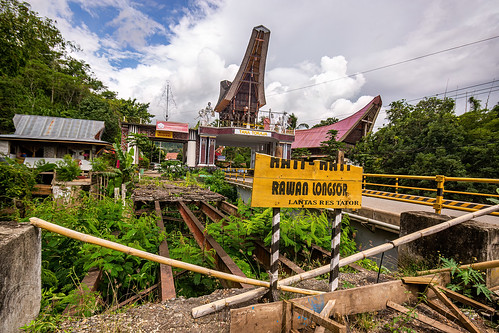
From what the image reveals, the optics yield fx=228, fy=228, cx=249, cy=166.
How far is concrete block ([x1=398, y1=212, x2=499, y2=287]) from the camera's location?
272 centimetres

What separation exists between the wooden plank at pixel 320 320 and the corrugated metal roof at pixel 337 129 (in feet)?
74.7

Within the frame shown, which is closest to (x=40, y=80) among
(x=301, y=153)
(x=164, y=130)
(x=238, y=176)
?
(x=164, y=130)

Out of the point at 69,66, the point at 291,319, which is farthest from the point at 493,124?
the point at 69,66

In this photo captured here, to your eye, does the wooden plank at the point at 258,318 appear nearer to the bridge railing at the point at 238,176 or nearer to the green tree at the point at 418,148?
the bridge railing at the point at 238,176

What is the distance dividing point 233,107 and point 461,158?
20.8 meters

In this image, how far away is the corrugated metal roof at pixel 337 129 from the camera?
79.6 ft

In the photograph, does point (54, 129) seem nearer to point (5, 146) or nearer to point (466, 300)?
point (5, 146)

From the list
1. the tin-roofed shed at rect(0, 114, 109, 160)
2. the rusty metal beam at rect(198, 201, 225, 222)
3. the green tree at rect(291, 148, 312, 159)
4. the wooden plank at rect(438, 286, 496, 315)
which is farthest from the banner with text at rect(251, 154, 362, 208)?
the green tree at rect(291, 148, 312, 159)

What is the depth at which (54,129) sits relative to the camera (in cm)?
1927

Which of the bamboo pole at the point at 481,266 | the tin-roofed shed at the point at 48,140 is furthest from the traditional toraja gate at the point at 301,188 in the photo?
the tin-roofed shed at the point at 48,140

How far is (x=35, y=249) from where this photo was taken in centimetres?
175

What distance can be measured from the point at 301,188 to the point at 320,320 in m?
1.08

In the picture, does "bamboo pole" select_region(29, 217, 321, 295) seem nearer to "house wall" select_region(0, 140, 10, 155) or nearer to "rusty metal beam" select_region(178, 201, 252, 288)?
"rusty metal beam" select_region(178, 201, 252, 288)

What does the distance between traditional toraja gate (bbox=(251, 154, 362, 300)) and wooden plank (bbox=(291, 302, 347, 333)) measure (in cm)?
30
